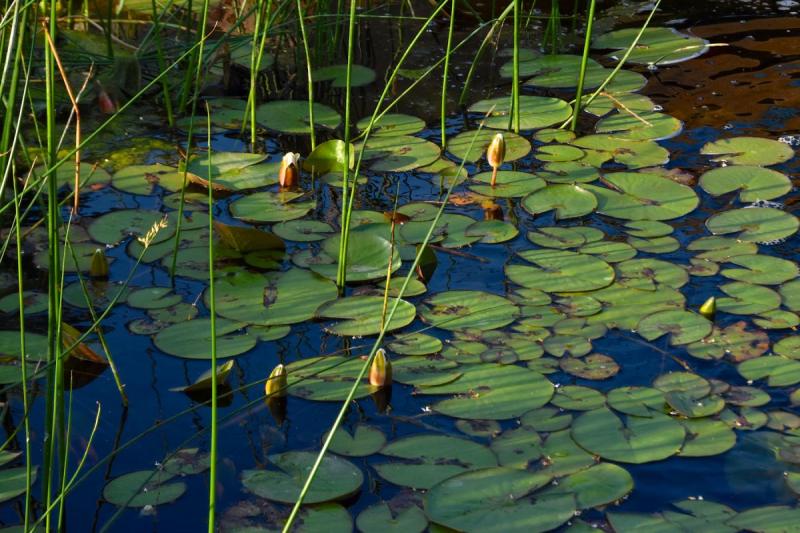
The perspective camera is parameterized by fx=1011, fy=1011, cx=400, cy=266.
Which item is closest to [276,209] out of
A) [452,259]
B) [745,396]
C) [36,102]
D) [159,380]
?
[452,259]

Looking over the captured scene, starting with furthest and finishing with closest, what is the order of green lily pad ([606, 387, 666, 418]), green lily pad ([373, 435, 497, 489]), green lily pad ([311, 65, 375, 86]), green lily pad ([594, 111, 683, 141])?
green lily pad ([311, 65, 375, 86]) → green lily pad ([594, 111, 683, 141]) → green lily pad ([606, 387, 666, 418]) → green lily pad ([373, 435, 497, 489])

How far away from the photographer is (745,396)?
1.84 metres

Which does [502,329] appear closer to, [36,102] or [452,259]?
[452,259]

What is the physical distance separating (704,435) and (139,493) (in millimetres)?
957

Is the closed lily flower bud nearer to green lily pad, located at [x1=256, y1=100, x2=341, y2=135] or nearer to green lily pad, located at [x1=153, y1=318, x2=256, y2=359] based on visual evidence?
green lily pad, located at [x1=256, y1=100, x2=341, y2=135]

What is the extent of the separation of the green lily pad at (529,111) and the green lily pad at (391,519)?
1.62m

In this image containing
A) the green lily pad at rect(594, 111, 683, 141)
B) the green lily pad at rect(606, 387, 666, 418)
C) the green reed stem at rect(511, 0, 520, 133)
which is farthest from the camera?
the green lily pad at rect(594, 111, 683, 141)

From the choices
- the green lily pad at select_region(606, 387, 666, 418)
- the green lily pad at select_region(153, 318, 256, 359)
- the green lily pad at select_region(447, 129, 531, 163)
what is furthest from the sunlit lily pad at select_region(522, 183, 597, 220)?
the green lily pad at select_region(153, 318, 256, 359)

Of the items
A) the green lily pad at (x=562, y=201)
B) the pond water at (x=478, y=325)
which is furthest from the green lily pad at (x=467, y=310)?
the green lily pad at (x=562, y=201)

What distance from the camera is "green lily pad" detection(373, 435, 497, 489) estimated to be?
65.5 inches

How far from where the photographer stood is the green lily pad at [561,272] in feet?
7.24

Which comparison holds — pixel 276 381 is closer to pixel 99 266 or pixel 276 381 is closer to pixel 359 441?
pixel 359 441

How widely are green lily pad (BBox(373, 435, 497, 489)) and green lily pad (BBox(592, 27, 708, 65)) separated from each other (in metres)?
1.92

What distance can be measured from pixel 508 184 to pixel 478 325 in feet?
2.30
